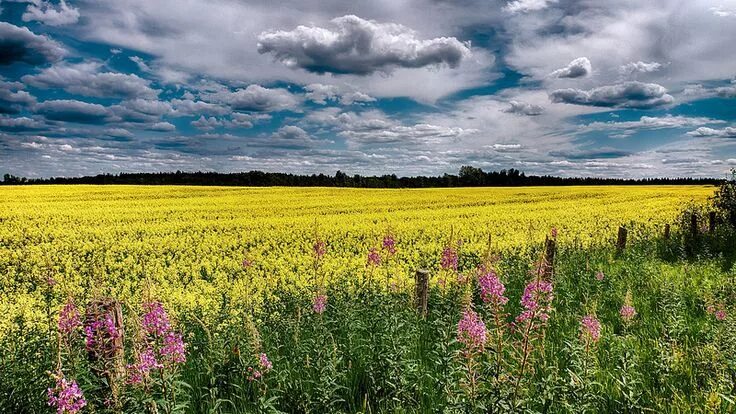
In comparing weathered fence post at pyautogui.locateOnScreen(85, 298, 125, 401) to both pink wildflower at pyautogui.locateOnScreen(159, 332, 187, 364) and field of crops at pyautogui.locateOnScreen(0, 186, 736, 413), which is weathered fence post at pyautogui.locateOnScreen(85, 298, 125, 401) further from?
pink wildflower at pyautogui.locateOnScreen(159, 332, 187, 364)

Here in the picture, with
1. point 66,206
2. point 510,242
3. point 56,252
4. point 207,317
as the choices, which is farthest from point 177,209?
point 207,317

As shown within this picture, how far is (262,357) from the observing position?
160 inches

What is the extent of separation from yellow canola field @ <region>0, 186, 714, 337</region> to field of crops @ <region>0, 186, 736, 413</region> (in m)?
0.12

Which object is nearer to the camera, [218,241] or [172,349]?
[172,349]

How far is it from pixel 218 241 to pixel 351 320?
14119 mm

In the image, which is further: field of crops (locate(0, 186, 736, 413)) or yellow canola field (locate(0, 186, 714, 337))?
yellow canola field (locate(0, 186, 714, 337))

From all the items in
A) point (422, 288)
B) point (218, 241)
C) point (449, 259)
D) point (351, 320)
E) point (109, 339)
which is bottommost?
point (218, 241)

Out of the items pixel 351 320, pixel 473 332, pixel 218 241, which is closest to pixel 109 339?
pixel 473 332

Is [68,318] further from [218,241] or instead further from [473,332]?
[218,241]

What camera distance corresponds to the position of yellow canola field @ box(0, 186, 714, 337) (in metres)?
11.5

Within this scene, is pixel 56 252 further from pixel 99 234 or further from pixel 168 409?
pixel 168 409

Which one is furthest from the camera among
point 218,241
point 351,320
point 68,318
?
point 218,241

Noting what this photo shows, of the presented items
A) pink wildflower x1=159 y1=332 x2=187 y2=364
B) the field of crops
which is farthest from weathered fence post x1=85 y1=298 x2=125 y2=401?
pink wildflower x1=159 y1=332 x2=187 y2=364

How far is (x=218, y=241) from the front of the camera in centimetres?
1922
